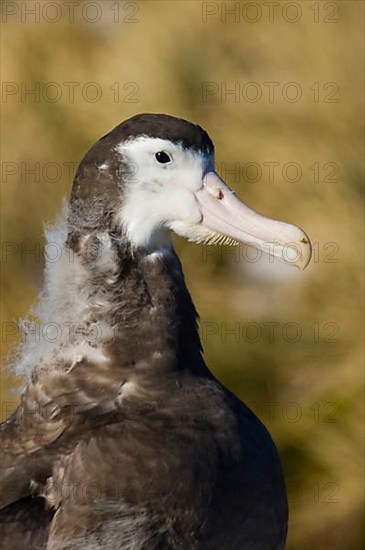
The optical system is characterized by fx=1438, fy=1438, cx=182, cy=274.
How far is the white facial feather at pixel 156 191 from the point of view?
2.22 meters

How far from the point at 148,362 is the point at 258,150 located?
193 centimetres

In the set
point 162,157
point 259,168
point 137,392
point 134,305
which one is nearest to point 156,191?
point 162,157

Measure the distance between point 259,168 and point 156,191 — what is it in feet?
6.22

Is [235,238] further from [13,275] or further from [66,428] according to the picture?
[13,275]

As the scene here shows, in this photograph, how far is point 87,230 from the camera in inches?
89.3

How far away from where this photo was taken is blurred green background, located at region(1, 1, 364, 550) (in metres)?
3.82

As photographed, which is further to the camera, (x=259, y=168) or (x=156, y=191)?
(x=259, y=168)

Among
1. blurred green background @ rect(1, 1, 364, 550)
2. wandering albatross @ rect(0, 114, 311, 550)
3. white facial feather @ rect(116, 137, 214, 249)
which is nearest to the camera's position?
wandering albatross @ rect(0, 114, 311, 550)

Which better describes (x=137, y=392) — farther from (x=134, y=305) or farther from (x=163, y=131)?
(x=163, y=131)

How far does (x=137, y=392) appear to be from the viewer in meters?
2.22

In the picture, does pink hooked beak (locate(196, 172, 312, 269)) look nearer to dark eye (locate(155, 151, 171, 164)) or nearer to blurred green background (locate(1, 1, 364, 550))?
dark eye (locate(155, 151, 171, 164))

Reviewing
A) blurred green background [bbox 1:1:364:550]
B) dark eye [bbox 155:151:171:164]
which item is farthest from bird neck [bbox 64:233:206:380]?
blurred green background [bbox 1:1:364:550]

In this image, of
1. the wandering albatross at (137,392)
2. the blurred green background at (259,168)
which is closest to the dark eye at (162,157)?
the wandering albatross at (137,392)

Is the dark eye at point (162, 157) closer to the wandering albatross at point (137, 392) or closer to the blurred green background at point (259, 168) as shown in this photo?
the wandering albatross at point (137, 392)
